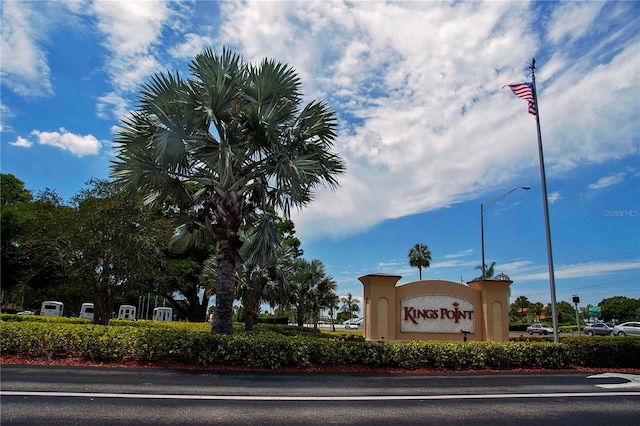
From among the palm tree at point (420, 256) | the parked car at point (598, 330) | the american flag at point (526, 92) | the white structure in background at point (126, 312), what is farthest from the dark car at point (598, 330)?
the white structure in background at point (126, 312)

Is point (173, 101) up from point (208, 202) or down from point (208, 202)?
up

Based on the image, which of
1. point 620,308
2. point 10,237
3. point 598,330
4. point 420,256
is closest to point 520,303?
point 620,308

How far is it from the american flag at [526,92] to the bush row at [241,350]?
9368 millimetres

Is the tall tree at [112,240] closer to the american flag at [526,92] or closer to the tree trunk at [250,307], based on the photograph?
the tree trunk at [250,307]

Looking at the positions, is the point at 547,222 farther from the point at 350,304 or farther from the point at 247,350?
the point at 350,304

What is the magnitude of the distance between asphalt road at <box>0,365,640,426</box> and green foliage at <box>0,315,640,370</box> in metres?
0.85

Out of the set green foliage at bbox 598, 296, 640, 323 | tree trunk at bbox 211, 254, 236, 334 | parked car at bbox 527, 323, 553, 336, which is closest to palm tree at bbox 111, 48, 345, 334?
tree trunk at bbox 211, 254, 236, 334

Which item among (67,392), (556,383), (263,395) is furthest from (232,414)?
(556,383)

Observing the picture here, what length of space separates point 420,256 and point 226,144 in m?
53.8

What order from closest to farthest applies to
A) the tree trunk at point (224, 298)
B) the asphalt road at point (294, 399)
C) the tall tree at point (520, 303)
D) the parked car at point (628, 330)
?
the asphalt road at point (294, 399) → the tree trunk at point (224, 298) → the parked car at point (628, 330) → the tall tree at point (520, 303)

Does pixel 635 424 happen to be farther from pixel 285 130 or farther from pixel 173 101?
pixel 173 101

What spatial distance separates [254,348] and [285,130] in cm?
634

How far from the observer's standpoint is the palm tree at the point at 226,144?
12.0 metres

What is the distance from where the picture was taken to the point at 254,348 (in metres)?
10.7
